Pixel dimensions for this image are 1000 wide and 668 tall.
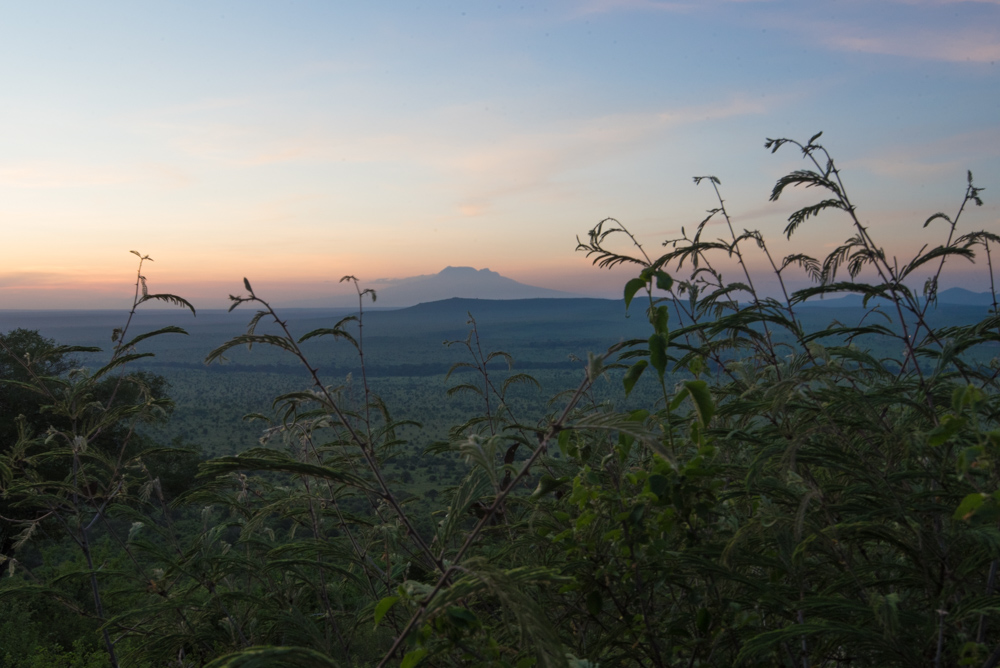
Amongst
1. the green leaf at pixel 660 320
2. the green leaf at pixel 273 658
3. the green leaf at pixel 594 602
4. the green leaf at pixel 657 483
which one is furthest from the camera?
the green leaf at pixel 594 602

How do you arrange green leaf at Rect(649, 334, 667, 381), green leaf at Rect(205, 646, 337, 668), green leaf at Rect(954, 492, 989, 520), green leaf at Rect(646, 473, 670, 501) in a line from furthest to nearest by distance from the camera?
1. green leaf at Rect(646, 473, 670, 501)
2. green leaf at Rect(649, 334, 667, 381)
3. green leaf at Rect(954, 492, 989, 520)
4. green leaf at Rect(205, 646, 337, 668)

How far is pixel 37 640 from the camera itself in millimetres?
A: 8164

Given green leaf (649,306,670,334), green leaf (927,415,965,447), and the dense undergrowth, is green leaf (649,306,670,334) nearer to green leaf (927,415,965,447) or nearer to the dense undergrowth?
the dense undergrowth

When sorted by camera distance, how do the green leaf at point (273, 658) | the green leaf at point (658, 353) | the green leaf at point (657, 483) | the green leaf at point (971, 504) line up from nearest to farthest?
the green leaf at point (273, 658)
the green leaf at point (971, 504)
the green leaf at point (658, 353)
the green leaf at point (657, 483)

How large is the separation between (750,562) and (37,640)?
425 inches

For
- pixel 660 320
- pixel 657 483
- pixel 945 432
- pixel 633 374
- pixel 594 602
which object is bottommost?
pixel 594 602

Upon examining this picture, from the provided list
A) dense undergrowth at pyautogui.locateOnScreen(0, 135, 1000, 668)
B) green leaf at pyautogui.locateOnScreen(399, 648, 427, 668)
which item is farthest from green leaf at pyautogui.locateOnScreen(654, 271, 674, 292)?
green leaf at pyautogui.locateOnScreen(399, 648, 427, 668)

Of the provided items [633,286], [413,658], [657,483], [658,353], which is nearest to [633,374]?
[658,353]

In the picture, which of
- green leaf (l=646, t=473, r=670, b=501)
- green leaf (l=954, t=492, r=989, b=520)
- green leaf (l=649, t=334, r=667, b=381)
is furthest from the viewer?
green leaf (l=646, t=473, r=670, b=501)

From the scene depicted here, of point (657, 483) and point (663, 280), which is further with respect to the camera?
point (657, 483)

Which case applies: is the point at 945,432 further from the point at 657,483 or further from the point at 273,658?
the point at 273,658

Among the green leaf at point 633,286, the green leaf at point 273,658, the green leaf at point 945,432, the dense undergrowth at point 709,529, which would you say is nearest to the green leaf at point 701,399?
the dense undergrowth at point 709,529

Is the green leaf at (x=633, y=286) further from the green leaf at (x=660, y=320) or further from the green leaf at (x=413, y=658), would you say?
the green leaf at (x=413, y=658)

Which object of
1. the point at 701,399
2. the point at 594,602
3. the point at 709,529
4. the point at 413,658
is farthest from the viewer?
the point at 709,529
